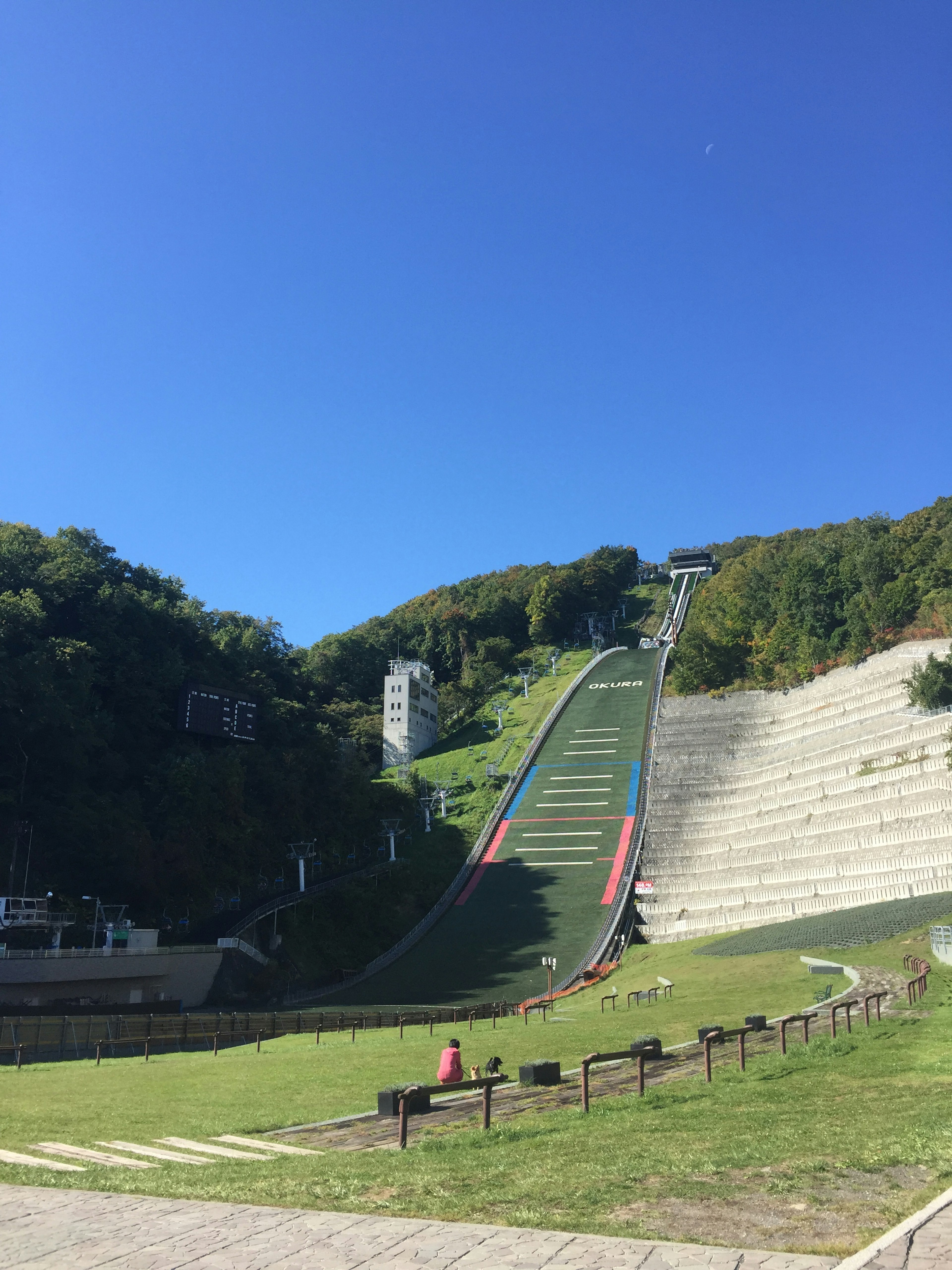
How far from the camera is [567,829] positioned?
58156mm

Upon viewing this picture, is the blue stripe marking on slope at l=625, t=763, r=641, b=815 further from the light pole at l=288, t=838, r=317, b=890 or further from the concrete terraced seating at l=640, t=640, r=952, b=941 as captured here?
the light pole at l=288, t=838, r=317, b=890

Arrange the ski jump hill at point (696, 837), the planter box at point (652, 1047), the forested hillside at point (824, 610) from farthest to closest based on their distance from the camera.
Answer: the forested hillside at point (824, 610), the ski jump hill at point (696, 837), the planter box at point (652, 1047)

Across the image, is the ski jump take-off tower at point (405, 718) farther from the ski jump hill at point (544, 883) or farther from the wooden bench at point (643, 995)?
the wooden bench at point (643, 995)

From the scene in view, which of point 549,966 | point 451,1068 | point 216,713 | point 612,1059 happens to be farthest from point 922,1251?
point 216,713

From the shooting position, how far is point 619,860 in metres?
52.4

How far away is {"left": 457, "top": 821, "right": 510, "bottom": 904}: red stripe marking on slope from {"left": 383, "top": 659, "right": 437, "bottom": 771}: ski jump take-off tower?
26.7 metres

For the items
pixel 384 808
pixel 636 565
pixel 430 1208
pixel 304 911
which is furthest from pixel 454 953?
pixel 636 565

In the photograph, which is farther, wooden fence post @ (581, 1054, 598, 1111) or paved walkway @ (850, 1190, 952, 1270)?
wooden fence post @ (581, 1054, 598, 1111)

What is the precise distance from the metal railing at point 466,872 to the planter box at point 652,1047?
103ft

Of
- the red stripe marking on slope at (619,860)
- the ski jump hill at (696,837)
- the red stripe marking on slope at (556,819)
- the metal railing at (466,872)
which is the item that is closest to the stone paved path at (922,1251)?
the ski jump hill at (696,837)

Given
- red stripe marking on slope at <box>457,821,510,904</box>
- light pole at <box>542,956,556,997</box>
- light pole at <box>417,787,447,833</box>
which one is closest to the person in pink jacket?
light pole at <box>542,956,556,997</box>

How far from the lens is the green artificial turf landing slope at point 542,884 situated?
41.3 metres

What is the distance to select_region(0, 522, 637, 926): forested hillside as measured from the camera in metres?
46.1

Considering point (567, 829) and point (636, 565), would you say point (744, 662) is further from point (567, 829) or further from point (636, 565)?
point (636, 565)
